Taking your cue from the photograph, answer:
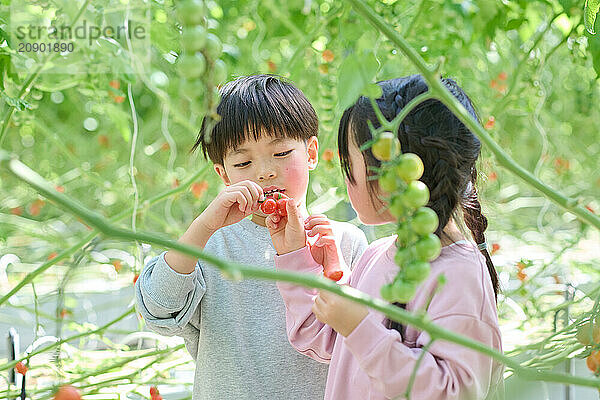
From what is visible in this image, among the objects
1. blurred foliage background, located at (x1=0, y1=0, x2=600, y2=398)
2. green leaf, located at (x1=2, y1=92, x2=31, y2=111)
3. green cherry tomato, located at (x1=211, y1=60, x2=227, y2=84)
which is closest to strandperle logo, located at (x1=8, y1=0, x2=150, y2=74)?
blurred foliage background, located at (x1=0, y1=0, x2=600, y2=398)

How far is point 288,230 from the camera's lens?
93 cm

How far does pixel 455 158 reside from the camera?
814 mm

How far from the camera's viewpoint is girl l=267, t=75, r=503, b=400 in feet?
2.38

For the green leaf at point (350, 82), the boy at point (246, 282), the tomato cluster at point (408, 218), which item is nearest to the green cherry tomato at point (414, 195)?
the tomato cluster at point (408, 218)

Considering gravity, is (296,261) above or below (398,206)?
above

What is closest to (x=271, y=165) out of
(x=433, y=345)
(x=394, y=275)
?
(x=394, y=275)

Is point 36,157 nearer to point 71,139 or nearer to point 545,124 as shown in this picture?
point 71,139

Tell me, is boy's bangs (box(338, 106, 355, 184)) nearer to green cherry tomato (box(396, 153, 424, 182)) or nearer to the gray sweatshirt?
the gray sweatshirt

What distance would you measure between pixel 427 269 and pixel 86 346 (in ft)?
5.19

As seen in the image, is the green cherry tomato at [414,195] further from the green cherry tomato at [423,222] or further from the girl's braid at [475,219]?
the girl's braid at [475,219]

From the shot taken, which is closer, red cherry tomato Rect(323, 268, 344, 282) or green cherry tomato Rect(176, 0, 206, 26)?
green cherry tomato Rect(176, 0, 206, 26)

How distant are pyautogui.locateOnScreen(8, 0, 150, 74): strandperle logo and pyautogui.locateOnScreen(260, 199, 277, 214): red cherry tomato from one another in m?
0.35

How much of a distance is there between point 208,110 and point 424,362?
390mm

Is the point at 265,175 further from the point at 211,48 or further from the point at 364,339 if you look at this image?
the point at 211,48
